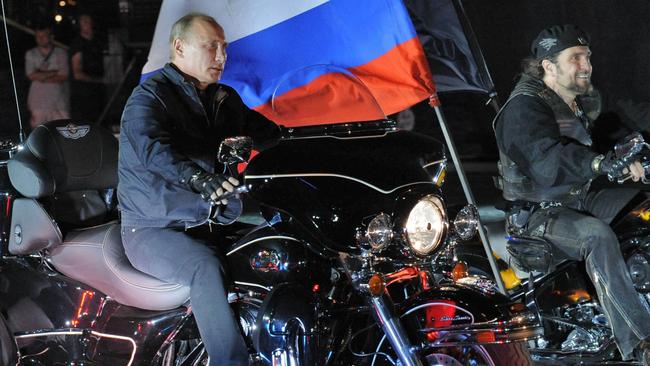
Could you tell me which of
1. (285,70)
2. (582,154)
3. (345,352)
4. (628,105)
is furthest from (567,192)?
(345,352)

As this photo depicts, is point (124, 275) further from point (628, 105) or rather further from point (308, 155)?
point (628, 105)

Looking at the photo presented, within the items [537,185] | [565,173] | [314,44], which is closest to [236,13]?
[314,44]

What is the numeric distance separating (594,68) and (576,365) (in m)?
3.38

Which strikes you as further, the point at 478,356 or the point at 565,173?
the point at 565,173

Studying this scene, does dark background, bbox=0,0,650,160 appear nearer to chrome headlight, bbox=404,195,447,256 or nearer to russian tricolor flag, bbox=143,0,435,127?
russian tricolor flag, bbox=143,0,435,127

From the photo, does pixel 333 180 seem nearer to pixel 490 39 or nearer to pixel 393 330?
pixel 393 330

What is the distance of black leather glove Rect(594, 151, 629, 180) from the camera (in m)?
4.51

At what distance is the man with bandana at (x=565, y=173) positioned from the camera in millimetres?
4867

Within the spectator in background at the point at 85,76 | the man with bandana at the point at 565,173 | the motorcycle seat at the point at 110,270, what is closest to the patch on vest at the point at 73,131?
the motorcycle seat at the point at 110,270

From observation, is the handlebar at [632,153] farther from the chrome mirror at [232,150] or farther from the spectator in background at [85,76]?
the spectator in background at [85,76]

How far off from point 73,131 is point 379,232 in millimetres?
1793

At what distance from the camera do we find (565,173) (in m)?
5.03

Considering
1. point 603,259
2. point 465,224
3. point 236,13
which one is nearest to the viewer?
point 465,224

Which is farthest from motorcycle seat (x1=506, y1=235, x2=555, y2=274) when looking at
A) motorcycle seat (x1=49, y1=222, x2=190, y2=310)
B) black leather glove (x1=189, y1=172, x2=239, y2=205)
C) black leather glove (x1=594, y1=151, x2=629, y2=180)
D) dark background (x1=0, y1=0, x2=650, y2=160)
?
dark background (x1=0, y1=0, x2=650, y2=160)
